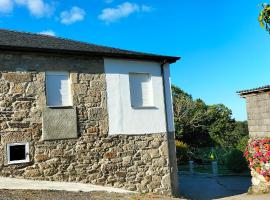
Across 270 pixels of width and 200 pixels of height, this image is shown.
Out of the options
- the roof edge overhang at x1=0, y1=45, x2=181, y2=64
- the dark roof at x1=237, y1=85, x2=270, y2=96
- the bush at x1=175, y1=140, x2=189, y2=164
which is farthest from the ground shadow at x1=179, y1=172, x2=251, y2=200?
the roof edge overhang at x1=0, y1=45, x2=181, y2=64

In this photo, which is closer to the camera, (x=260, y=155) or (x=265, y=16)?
(x=265, y=16)

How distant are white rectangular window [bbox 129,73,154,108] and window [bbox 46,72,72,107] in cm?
234

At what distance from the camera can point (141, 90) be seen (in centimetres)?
1274

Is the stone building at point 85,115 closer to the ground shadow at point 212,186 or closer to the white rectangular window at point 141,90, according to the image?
the white rectangular window at point 141,90

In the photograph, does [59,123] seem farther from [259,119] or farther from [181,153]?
[181,153]

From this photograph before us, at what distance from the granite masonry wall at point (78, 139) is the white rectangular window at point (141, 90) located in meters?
1.12

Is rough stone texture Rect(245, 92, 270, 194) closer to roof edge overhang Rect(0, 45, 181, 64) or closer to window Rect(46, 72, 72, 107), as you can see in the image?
roof edge overhang Rect(0, 45, 181, 64)

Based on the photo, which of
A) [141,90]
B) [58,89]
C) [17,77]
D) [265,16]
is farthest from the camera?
[141,90]

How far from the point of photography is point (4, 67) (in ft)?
34.8

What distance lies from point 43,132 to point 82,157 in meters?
1.50

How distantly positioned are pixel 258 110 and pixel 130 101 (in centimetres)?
486

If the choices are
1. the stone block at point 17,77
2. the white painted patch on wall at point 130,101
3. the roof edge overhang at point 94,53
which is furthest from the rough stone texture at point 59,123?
the roof edge overhang at point 94,53

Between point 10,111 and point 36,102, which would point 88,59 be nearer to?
point 36,102

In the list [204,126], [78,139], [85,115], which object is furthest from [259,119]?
[204,126]
